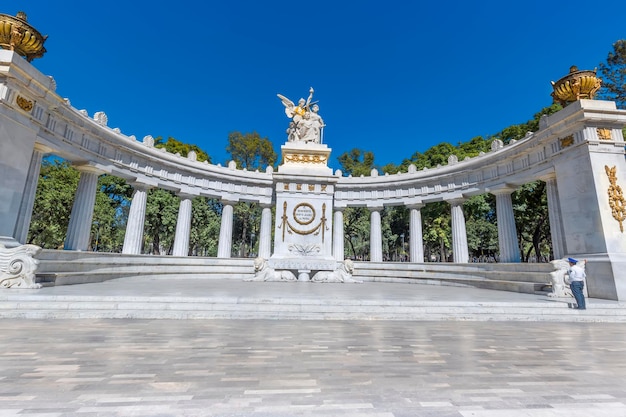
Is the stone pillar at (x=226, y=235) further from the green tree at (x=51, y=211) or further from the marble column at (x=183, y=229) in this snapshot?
the green tree at (x=51, y=211)

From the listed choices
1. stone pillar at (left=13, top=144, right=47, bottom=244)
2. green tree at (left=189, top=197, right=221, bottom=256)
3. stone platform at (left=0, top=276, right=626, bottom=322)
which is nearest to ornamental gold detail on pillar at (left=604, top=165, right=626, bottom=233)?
stone platform at (left=0, top=276, right=626, bottom=322)

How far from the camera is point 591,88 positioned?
16.1 metres

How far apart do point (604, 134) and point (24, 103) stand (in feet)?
103

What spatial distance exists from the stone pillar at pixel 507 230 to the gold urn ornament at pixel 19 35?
32799 mm

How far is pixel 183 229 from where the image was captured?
30062 millimetres

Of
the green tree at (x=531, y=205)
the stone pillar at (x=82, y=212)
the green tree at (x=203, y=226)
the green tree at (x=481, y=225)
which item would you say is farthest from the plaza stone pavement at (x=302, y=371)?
the green tree at (x=203, y=226)

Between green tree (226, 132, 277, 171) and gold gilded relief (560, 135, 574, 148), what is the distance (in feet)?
158

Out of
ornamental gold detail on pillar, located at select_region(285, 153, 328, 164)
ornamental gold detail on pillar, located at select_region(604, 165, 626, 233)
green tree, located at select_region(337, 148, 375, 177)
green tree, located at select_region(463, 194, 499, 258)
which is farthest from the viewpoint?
green tree, located at select_region(337, 148, 375, 177)

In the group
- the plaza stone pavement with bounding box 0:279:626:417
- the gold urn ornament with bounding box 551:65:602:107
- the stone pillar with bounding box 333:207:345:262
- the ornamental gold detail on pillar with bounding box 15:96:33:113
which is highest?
the gold urn ornament with bounding box 551:65:602:107

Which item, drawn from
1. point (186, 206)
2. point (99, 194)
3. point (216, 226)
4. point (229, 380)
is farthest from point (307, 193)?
point (99, 194)

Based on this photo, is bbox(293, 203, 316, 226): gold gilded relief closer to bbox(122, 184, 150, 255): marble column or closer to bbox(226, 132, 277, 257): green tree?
bbox(122, 184, 150, 255): marble column

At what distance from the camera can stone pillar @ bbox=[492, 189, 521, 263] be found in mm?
24109

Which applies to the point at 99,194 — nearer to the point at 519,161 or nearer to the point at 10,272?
the point at 10,272

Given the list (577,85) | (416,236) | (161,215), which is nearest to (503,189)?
(577,85)
